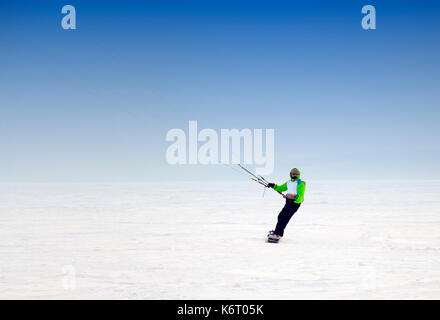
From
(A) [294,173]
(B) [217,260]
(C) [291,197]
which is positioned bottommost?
(B) [217,260]

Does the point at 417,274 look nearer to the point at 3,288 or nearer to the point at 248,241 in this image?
the point at 248,241

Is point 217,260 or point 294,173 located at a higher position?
point 294,173

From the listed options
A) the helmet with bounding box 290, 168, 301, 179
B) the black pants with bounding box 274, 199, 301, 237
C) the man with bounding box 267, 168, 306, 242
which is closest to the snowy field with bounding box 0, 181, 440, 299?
the man with bounding box 267, 168, 306, 242

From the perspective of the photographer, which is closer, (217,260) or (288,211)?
(217,260)

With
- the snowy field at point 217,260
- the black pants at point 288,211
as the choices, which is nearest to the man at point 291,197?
the black pants at point 288,211

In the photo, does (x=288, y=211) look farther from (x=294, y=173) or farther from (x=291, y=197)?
(x=294, y=173)

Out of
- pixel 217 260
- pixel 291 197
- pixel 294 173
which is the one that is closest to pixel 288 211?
pixel 291 197

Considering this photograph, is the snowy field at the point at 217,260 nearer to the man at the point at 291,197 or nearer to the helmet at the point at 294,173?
the man at the point at 291,197

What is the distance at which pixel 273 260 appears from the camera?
276 inches

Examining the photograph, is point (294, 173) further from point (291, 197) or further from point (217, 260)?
point (217, 260)

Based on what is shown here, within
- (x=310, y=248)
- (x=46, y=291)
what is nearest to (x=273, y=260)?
(x=310, y=248)

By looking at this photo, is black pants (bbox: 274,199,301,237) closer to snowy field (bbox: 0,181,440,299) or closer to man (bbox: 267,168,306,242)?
man (bbox: 267,168,306,242)

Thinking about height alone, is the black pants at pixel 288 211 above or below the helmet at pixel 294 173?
below
